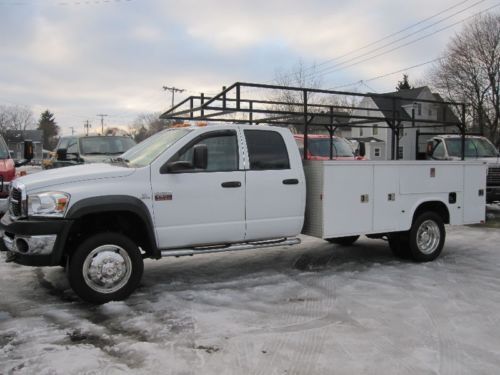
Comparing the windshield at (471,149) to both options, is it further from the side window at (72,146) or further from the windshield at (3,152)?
the windshield at (3,152)

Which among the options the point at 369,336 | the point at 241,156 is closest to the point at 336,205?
→ the point at 241,156

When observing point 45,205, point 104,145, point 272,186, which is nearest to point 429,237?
point 272,186

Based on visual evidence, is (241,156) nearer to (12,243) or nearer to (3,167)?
(12,243)

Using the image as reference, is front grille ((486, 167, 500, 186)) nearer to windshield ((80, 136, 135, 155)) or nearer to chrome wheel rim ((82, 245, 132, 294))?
windshield ((80, 136, 135, 155))

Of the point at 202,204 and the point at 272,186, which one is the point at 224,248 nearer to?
the point at 202,204

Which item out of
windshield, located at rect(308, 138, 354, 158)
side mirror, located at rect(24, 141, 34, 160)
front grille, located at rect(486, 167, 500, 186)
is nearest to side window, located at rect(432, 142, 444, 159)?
front grille, located at rect(486, 167, 500, 186)

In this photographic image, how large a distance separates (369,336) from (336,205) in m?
2.49

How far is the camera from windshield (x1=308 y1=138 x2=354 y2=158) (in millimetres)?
11969

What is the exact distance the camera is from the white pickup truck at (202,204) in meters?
5.38

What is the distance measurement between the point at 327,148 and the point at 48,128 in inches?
4916

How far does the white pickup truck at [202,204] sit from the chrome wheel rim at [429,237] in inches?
0.6

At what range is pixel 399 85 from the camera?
77.9 metres

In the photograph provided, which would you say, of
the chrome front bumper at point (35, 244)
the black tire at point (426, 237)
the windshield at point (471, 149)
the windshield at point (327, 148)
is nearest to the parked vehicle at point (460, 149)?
the windshield at point (471, 149)

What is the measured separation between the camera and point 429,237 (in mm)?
8039
